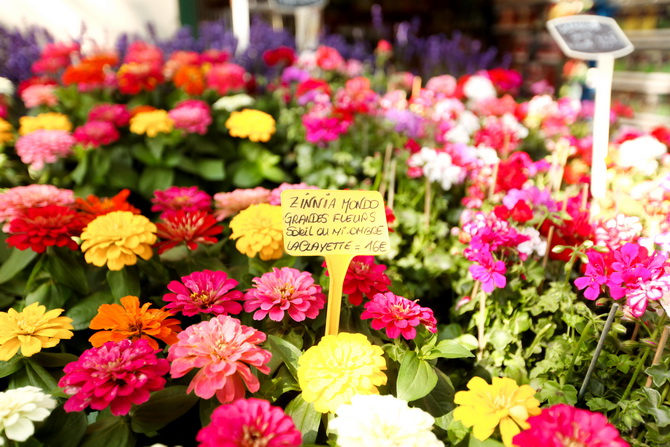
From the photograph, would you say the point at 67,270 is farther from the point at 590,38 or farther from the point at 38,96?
the point at 590,38

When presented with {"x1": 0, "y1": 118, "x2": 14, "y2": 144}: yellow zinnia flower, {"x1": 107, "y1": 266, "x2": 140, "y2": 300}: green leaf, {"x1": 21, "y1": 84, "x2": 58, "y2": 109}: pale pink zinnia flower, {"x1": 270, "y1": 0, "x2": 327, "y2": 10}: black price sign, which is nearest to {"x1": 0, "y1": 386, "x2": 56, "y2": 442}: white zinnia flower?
{"x1": 107, "y1": 266, "x2": 140, "y2": 300}: green leaf

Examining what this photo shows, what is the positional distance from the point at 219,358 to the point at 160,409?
0.15m

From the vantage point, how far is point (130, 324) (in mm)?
740

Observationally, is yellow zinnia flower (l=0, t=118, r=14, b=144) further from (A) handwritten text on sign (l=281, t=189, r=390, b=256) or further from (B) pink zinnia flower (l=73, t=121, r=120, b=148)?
(A) handwritten text on sign (l=281, t=189, r=390, b=256)

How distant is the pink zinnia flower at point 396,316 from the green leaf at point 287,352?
0.40ft

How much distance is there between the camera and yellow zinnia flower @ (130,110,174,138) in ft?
5.27

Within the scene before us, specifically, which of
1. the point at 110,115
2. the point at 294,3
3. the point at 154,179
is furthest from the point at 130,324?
the point at 294,3

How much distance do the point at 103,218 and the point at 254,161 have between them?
36.3 inches

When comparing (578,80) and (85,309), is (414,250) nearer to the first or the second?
(85,309)

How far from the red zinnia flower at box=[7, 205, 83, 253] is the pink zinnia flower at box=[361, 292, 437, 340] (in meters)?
0.59

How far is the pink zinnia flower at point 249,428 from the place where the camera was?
0.54 m

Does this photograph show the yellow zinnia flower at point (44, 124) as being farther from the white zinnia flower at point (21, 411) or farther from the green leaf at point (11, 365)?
the white zinnia flower at point (21, 411)

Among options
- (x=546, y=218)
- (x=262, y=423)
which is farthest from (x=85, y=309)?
(x=546, y=218)

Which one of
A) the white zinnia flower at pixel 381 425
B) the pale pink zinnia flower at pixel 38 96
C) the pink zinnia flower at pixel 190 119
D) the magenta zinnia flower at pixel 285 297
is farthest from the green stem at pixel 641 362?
the pale pink zinnia flower at pixel 38 96
